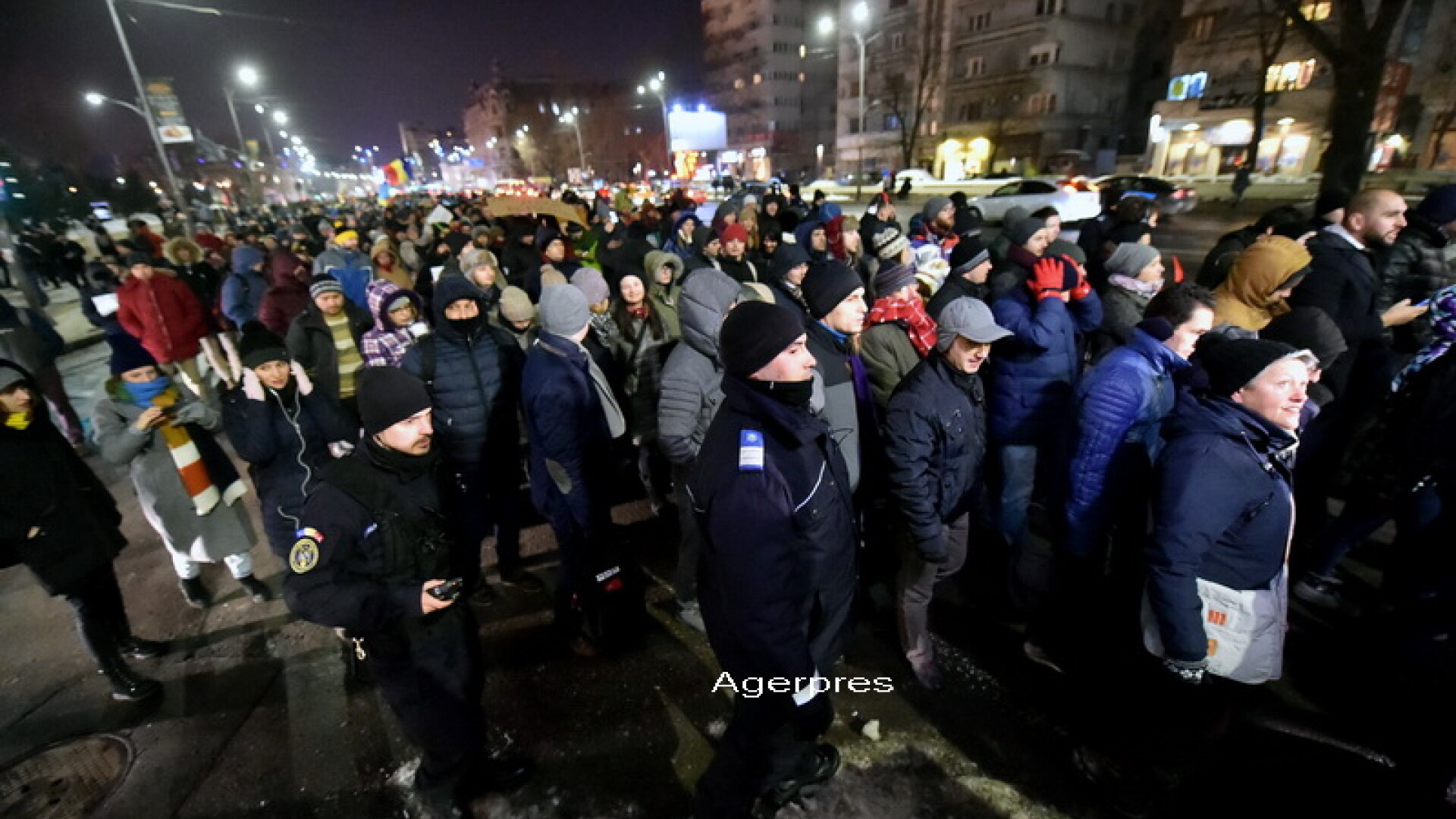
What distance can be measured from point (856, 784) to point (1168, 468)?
2008 mm

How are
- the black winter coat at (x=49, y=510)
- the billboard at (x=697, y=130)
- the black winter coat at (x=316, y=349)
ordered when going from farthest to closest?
1. the billboard at (x=697, y=130)
2. the black winter coat at (x=316, y=349)
3. the black winter coat at (x=49, y=510)

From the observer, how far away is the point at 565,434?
11.3ft

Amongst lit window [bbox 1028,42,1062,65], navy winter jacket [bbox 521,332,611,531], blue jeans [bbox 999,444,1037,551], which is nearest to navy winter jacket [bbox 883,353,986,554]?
blue jeans [bbox 999,444,1037,551]

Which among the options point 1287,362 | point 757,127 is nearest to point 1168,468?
point 1287,362

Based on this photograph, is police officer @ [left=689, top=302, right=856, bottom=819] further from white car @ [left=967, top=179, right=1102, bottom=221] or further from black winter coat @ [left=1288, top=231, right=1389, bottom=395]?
white car @ [left=967, top=179, right=1102, bottom=221]

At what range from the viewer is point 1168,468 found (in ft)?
8.02

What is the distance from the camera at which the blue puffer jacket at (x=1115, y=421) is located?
304cm

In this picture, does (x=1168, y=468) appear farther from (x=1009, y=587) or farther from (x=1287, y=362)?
(x=1009, y=587)

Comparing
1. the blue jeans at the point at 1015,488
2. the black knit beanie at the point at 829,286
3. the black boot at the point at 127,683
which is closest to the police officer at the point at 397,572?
the black knit beanie at the point at 829,286

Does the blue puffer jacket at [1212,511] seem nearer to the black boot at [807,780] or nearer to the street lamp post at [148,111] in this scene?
the black boot at [807,780]

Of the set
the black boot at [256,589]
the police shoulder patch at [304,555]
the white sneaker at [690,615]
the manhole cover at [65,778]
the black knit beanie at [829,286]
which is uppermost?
the black knit beanie at [829,286]

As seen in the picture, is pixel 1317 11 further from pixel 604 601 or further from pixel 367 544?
pixel 367 544

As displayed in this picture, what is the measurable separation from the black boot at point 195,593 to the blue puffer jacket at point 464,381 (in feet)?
7.26

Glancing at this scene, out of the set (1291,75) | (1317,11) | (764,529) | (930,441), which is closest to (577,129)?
(1291,75)
